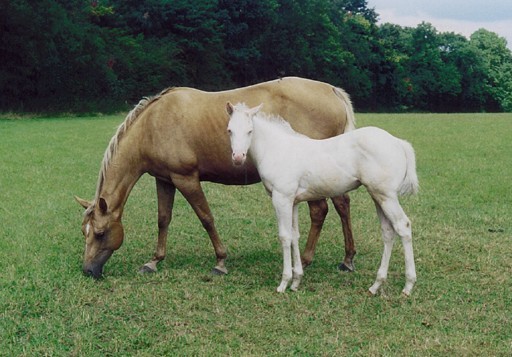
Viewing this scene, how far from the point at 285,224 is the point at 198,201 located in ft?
4.10

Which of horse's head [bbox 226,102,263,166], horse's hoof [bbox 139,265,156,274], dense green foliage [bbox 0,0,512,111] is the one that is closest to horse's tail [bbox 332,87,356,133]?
horse's head [bbox 226,102,263,166]

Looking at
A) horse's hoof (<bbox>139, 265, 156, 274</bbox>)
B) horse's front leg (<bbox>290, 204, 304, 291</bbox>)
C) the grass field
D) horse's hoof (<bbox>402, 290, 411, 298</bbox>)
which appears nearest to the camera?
the grass field

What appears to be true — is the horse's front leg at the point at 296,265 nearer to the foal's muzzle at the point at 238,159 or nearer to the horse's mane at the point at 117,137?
the foal's muzzle at the point at 238,159

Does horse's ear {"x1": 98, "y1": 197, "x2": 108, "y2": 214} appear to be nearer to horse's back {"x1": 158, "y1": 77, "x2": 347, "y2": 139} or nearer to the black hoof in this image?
horse's back {"x1": 158, "y1": 77, "x2": 347, "y2": 139}

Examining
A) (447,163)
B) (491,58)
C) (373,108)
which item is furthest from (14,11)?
(491,58)

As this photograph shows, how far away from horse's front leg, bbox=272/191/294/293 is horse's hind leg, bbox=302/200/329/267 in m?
0.85

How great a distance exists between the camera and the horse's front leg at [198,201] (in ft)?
21.2

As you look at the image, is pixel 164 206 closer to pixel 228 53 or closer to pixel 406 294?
pixel 406 294

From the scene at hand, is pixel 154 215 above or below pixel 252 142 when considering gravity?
below

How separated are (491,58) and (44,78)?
193 feet

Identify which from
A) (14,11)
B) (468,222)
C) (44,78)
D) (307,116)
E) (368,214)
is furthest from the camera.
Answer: (44,78)

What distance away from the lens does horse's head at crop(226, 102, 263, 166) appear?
5.38m

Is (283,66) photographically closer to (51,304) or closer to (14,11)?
(14,11)

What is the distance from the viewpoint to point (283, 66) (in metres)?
56.8
